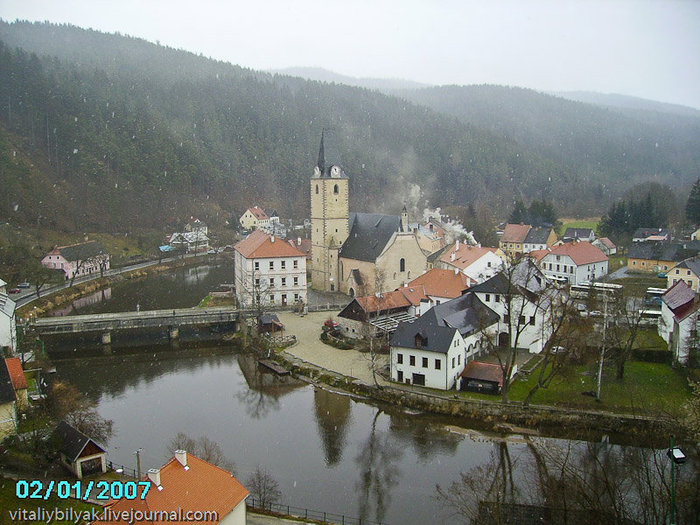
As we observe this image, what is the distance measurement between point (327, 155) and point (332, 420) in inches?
999

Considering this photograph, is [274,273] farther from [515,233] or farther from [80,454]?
[515,233]

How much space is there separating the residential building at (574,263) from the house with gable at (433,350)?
70.9ft

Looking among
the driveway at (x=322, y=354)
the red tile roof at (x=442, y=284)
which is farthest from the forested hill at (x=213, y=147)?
the red tile roof at (x=442, y=284)

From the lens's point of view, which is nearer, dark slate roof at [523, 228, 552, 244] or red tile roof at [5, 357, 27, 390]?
red tile roof at [5, 357, 27, 390]

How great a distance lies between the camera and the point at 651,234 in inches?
2411

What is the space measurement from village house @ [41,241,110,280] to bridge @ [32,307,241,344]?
18.3 meters

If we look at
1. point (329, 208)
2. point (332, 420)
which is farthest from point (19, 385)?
point (329, 208)

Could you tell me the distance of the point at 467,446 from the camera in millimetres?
21969

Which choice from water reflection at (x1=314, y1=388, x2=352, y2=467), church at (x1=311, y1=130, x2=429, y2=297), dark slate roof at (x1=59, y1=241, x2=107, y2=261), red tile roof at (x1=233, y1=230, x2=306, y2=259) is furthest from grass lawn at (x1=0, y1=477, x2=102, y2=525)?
dark slate roof at (x1=59, y1=241, x2=107, y2=261)

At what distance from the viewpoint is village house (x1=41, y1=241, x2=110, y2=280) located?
52.9 metres

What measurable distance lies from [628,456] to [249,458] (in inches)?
497

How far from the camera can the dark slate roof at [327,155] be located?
45.2 m

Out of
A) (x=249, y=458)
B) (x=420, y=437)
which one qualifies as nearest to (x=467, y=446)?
(x=420, y=437)

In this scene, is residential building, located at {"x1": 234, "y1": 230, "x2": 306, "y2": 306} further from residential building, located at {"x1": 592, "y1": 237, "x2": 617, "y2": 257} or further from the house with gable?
residential building, located at {"x1": 592, "y1": 237, "x2": 617, "y2": 257}
